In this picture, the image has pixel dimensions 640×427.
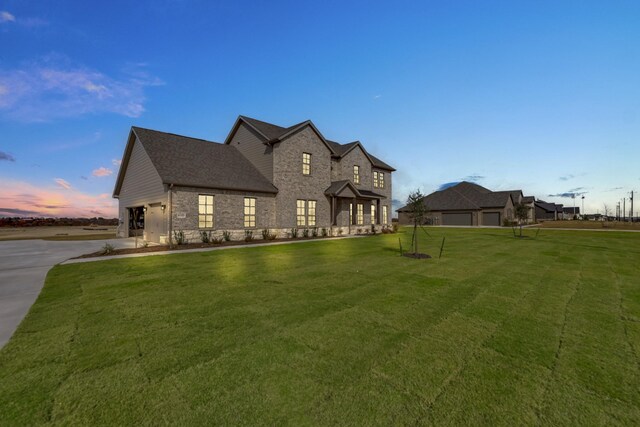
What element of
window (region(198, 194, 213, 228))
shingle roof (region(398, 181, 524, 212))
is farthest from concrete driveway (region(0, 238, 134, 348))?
shingle roof (region(398, 181, 524, 212))

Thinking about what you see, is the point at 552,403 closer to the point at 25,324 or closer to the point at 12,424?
the point at 12,424

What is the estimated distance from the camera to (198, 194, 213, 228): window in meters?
18.8

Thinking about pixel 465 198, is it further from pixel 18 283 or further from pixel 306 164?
pixel 18 283

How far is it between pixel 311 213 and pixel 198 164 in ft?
32.8

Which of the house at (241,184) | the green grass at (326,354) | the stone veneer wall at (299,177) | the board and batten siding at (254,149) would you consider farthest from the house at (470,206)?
the green grass at (326,354)

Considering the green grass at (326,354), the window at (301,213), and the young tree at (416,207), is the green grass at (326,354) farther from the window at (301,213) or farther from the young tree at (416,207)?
the window at (301,213)

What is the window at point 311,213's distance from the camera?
81.4ft

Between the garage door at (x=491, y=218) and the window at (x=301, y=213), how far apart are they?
4244cm

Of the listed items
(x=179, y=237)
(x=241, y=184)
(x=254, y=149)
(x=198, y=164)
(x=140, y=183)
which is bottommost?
(x=179, y=237)

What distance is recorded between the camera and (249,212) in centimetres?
2119

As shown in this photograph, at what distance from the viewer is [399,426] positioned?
2549 millimetres

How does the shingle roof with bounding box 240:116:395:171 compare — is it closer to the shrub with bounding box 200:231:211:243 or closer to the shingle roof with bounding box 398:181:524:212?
the shrub with bounding box 200:231:211:243

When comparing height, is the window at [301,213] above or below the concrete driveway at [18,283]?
above

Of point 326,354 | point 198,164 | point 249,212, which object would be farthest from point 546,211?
point 326,354
